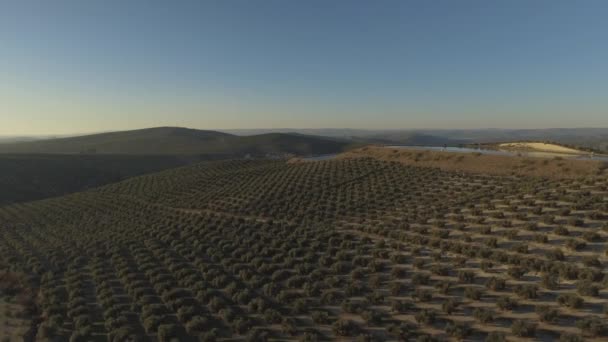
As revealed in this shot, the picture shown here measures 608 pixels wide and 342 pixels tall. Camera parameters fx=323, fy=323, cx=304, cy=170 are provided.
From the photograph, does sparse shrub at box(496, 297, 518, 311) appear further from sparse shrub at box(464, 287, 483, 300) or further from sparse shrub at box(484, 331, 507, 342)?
sparse shrub at box(484, 331, 507, 342)

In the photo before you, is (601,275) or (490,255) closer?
(601,275)

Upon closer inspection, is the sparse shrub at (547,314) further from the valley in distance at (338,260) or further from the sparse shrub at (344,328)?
the sparse shrub at (344,328)

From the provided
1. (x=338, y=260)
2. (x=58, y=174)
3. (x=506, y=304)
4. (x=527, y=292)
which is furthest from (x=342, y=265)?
(x=58, y=174)

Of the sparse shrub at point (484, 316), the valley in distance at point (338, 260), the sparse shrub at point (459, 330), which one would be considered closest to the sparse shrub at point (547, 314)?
the valley in distance at point (338, 260)

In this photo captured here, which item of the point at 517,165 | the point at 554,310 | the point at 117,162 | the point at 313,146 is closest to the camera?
the point at 554,310

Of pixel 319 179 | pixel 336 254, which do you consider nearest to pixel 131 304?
pixel 336 254

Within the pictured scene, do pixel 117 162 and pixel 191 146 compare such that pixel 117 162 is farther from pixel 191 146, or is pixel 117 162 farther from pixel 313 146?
pixel 313 146
